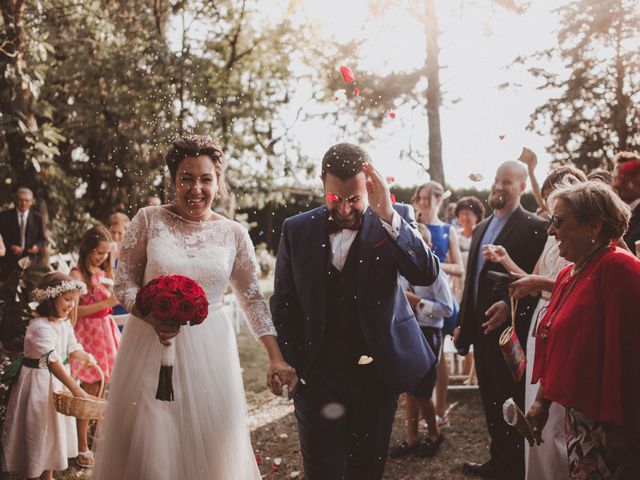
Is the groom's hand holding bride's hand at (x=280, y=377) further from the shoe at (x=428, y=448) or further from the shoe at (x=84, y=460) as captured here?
the shoe at (x=84, y=460)

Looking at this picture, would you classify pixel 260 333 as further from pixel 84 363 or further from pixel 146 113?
pixel 146 113

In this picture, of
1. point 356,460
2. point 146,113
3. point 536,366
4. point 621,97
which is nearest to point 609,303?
point 536,366

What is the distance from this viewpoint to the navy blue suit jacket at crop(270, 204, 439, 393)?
303 cm

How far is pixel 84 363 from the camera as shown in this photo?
16.1 ft

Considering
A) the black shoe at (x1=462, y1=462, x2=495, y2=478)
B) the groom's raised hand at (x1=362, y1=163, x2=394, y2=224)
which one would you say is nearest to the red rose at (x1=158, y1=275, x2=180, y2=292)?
the groom's raised hand at (x1=362, y1=163, x2=394, y2=224)

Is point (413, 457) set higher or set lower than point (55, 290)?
lower

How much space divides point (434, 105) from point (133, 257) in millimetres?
10268

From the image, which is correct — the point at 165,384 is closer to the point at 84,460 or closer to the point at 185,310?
the point at 185,310

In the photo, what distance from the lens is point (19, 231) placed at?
29.8 feet

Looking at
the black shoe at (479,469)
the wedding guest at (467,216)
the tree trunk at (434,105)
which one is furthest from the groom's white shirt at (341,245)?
the tree trunk at (434,105)

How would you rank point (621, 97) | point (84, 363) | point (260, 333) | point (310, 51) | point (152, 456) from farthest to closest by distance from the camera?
point (621, 97), point (310, 51), point (84, 363), point (260, 333), point (152, 456)

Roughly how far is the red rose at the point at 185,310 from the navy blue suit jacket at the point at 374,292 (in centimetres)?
56

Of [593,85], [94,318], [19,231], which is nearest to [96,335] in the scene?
[94,318]

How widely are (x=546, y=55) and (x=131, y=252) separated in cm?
1957
